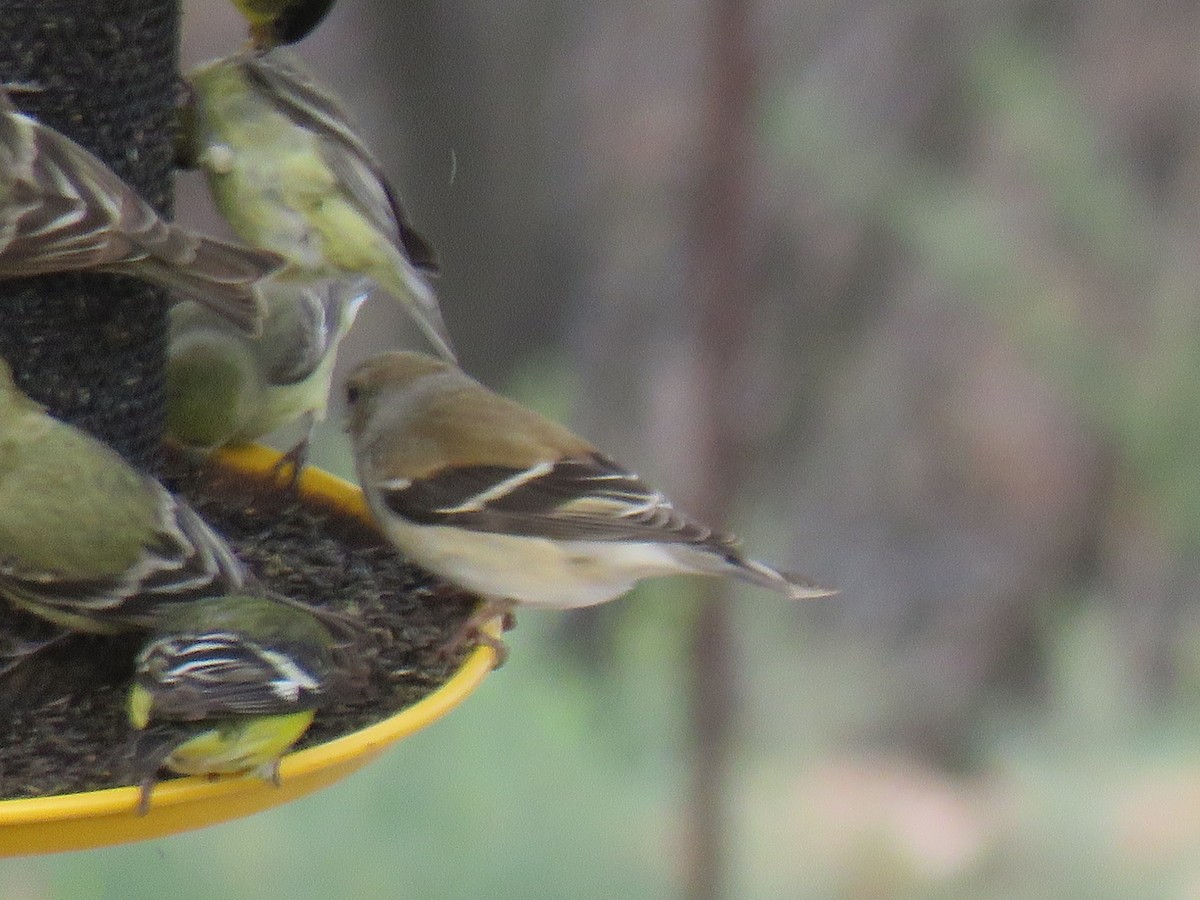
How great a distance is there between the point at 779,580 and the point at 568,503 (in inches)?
16.4

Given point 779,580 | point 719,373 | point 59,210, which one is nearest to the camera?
point 59,210

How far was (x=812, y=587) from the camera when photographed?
3082mm

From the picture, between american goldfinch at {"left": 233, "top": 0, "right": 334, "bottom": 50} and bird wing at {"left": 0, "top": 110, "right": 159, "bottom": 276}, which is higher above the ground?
american goldfinch at {"left": 233, "top": 0, "right": 334, "bottom": 50}

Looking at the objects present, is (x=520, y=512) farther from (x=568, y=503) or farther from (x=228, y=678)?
(x=228, y=678)

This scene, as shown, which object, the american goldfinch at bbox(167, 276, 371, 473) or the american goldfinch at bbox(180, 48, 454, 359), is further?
the american goldfinch at bbox(167, 276, 371, 473)

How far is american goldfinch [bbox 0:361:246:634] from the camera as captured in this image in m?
2.64

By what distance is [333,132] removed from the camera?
3342 millimetres

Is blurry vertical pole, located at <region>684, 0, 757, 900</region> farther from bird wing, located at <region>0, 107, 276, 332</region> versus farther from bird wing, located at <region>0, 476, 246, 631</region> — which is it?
bird wing, located at <region>0, 476, 246, 631</region>

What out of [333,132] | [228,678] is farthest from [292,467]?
[228,678]

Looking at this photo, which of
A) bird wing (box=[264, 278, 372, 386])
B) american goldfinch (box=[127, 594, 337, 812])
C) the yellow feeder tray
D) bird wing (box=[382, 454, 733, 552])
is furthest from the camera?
bird wing (box=[264, 278, 372, 386])

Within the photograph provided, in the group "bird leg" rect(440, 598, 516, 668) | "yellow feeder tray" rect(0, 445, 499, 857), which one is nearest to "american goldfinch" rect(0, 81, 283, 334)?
"bird leg" rect(440, 598, 516, 668)

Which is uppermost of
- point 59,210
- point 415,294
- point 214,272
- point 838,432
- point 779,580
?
point 59,210

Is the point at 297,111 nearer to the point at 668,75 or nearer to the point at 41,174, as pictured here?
the point at 41,174

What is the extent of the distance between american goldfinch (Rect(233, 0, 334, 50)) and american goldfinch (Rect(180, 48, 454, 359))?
0.16 ft
